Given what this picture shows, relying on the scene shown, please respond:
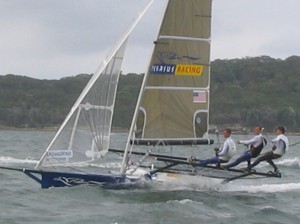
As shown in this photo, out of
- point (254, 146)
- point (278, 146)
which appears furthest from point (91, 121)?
point (278, 146)

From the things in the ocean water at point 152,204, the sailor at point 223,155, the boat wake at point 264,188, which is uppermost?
the sailor at point 223,155

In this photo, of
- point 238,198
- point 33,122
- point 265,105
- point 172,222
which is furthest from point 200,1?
point 33,122

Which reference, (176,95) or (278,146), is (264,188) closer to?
(278,146)

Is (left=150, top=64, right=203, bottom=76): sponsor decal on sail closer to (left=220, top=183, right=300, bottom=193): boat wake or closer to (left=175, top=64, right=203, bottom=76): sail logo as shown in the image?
(left=175, top=64, right=203, bottom=76): sail logo

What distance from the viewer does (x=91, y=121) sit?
17000 millimetres

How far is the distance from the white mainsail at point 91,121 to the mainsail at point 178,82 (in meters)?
0.75

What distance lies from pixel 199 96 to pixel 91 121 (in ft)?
9.62

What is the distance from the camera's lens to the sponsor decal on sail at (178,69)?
58.2 feet

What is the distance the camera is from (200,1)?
18.0 meters

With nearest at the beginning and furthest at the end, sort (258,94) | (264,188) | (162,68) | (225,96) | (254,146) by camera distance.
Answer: (254,146), (162,68), (264,188), (225,96), (258,94)

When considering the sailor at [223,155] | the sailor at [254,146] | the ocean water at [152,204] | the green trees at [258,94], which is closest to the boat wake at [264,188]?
the ocean water at [152,204]

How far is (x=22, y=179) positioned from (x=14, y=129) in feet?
278

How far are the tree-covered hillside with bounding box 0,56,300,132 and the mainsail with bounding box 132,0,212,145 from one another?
43735mm

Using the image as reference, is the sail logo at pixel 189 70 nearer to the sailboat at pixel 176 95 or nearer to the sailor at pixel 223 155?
the sailboat at pixel 176 95
